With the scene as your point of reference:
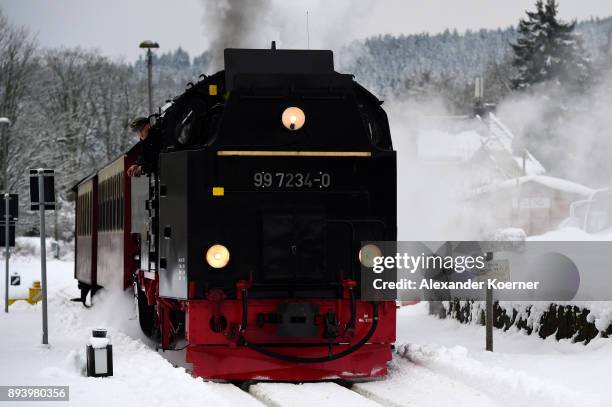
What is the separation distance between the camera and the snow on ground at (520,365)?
32.2 ft

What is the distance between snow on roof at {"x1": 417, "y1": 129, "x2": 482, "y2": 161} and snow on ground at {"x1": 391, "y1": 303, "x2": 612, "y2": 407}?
208 feet

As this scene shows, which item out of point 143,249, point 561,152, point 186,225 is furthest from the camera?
point 561,152

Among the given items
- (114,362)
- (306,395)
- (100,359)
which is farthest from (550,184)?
(306,395)

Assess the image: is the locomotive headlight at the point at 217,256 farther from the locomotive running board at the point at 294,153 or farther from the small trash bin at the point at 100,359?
the small trash bin at the point at 100,359

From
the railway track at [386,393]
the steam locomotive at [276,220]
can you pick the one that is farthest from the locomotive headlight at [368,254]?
the railway track at [386,393]

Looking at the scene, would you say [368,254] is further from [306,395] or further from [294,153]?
[306,395]

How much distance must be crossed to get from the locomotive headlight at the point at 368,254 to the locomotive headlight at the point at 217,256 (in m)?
1.39

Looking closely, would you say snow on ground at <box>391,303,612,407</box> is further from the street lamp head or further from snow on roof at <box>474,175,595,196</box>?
snow on roof at <box>474,175,595,196</box>

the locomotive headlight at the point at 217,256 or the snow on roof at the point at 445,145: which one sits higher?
the snow on roof at the point at 445,145

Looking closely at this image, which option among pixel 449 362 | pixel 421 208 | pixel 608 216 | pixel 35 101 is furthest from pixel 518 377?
pixel 35 101

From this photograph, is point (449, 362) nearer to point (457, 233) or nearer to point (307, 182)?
point (307, 182)

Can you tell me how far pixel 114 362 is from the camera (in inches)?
527

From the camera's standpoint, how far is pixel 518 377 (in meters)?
10.4

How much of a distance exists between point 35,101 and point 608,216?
33392 mm
